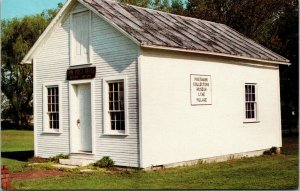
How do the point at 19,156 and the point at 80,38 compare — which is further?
the point at 19,156

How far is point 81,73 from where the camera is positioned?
52.9ft

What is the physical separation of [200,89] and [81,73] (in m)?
4.21

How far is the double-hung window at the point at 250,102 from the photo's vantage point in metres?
18.6

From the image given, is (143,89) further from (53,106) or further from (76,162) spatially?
(53,106)

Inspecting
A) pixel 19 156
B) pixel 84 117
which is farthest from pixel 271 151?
pixel 19 156

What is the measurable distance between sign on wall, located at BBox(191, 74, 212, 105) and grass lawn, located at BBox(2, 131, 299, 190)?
2257 millimetres

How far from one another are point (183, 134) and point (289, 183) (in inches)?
178

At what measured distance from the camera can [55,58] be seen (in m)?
17.3

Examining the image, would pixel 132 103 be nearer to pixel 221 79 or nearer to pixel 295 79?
pixel 221 79

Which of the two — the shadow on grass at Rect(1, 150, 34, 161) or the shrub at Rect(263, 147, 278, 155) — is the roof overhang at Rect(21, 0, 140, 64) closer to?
the shadow on grass at Rect(1, 150, 34, 161)

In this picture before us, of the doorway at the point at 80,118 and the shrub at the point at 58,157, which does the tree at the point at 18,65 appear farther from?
the doorway at the point at 80,118

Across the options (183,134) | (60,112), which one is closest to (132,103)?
(183,134)

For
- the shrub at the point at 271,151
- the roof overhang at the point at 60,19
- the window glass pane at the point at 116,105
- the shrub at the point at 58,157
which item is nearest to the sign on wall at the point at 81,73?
the window glass pane at the point at 116,105

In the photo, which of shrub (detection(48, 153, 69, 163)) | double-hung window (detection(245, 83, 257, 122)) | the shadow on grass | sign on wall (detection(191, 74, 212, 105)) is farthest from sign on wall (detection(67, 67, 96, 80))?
double-hung window (detection(245, 83, 257, 122))
